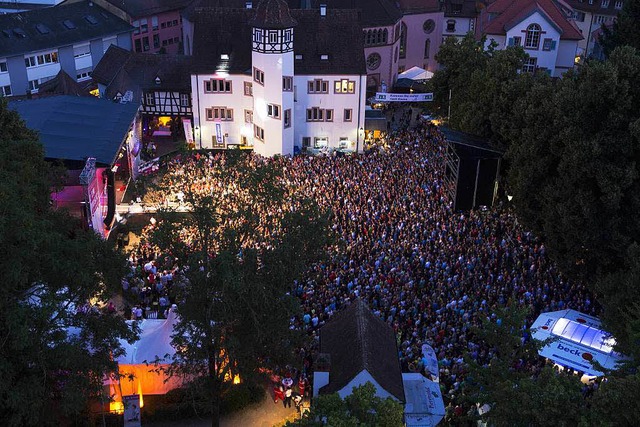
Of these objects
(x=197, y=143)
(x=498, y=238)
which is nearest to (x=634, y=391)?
(x=498, y=238)

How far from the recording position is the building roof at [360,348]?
21.1m

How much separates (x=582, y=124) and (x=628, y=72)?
2.49m

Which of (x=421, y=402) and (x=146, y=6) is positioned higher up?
(x=146, y=6)

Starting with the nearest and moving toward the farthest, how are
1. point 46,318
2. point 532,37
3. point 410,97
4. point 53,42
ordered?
1. point 46,318
2. point 410,97
3. point 53,42
4. point 532,37

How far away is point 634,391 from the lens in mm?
15133

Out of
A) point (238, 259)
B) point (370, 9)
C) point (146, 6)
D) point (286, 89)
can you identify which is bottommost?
point (286, 89)

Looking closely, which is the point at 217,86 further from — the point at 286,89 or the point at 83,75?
the point at 83,75

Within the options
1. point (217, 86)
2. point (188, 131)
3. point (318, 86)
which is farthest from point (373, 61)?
point (188, 131)

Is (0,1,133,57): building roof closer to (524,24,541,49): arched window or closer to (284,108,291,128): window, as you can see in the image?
(284,108,291,128): window

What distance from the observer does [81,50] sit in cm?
5638

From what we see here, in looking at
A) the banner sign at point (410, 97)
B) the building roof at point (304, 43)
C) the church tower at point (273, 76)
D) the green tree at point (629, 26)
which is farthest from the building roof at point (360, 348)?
the green tree at point (629, 26)

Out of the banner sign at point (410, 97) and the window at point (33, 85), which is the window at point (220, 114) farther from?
the window at point (33, 85)

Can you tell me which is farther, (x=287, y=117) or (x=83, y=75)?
(x=83, y=75)

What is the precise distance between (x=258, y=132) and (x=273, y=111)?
7.72 ft
